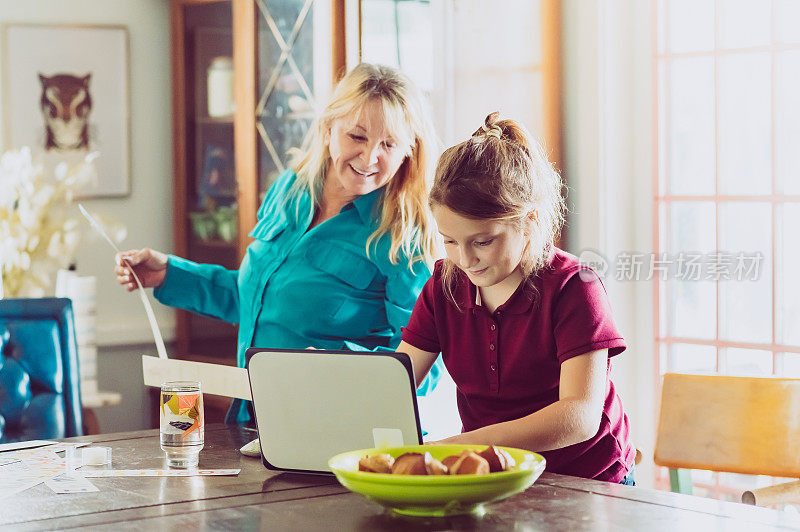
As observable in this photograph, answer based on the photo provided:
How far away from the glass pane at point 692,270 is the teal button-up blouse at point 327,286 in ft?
3.98

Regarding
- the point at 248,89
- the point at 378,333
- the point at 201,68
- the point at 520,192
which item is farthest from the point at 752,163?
the point at 201,68

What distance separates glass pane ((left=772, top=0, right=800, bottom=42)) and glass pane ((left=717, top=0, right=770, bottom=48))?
29mm

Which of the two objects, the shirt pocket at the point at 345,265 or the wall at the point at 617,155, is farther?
the wall at the point at 617,155

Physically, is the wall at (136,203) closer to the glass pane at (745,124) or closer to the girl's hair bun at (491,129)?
the glass pane at (745,124)

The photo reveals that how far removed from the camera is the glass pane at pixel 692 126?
10.1ft

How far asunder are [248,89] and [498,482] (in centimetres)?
281

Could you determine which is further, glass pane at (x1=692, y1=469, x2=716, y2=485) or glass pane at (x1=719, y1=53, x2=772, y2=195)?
glass pane at (x1=692, y1=469, x2=716, y2=485)

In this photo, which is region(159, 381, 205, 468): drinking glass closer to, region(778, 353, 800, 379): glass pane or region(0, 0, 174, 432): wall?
region(778, 353, 800, 379): glass pane

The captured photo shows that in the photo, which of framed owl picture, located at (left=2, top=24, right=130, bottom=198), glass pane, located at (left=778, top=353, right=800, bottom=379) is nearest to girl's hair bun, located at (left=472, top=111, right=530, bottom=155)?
glass pane, located at (left=778, top=353, right=800, bottom=379)

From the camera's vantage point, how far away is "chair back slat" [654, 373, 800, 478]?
2.08 metres

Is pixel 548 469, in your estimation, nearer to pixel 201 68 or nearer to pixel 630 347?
pixel 630 347

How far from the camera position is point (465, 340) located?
6.00 ft

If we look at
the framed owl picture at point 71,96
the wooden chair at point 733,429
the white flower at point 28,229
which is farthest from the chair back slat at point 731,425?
the framed owl picture at point 71,96

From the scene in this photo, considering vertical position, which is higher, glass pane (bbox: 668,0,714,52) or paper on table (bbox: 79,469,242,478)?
glass pane (bbox: 668,0,714,52)
